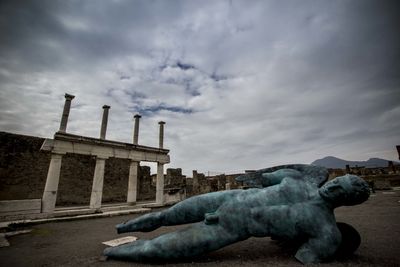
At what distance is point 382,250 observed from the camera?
2.64 m

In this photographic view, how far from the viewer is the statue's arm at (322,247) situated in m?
2.09

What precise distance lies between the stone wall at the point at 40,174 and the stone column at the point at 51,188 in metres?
7.11

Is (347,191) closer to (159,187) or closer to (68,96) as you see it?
(68,96)

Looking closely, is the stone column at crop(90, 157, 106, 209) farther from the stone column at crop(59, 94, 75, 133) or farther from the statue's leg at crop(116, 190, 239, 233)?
the statue's leg at crop(116, 190, 239, 233)

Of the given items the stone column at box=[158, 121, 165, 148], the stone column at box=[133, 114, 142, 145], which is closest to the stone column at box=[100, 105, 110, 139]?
the stone column at box=[133, 114, 142, 145]

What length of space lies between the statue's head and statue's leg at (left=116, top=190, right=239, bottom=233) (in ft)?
3.34

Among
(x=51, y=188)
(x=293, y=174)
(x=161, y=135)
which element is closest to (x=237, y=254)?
(x=293, y=174)

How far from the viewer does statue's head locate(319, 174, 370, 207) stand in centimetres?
209

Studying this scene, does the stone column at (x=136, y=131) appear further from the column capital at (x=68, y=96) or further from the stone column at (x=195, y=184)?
the stone column at (x=195, y=184)

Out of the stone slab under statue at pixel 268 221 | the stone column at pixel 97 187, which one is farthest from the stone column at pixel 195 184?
the stone slab under statue at pixel 268 221

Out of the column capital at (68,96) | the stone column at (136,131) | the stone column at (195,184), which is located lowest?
A: the stone column at (195,184)

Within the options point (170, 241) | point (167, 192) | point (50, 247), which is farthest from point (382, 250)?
point (167, 192)

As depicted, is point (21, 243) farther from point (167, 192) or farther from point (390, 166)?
point (390, 166)

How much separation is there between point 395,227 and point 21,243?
7668mm
